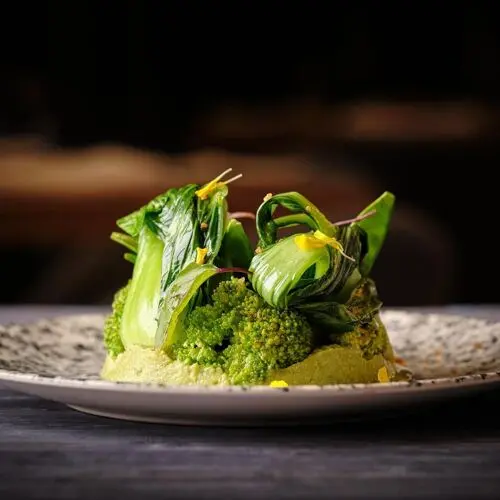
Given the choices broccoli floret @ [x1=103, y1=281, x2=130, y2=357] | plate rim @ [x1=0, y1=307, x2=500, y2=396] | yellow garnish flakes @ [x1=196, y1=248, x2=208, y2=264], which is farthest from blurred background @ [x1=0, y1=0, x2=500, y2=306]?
plate rim @ [x1=0, y1=307, x2=500, y2=396]

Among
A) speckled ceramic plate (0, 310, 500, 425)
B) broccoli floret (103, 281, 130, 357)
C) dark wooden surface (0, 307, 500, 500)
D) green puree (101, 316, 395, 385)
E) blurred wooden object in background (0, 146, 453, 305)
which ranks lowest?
dark wooden surface (0, 307, 500, 500)

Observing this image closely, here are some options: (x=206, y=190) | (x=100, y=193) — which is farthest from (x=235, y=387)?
(x=100, y=193)

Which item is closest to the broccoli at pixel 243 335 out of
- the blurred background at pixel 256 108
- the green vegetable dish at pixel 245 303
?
the green vegetable dish at pixel 245 303

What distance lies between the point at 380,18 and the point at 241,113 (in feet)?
2.00

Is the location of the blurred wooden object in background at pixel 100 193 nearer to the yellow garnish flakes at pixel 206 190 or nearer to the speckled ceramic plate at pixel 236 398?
the yellow garnish flakes at pixel 206 190

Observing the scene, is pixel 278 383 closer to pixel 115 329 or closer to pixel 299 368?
pixel 299 368

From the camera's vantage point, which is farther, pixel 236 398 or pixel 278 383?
pixel 278 383

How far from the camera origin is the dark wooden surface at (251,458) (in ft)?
1.99

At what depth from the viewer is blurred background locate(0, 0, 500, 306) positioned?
11.7 ft

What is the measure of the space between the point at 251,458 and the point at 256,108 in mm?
3269

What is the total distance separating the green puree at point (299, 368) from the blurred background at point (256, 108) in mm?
2506

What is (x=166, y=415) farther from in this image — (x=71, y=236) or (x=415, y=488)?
(x=71, y=236)

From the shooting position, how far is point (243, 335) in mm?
841

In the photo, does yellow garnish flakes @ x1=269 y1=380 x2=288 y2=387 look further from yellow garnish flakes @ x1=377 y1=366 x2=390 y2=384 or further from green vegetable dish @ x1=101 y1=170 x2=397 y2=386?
yellow garnish flakes @ x1=377 y1=366 x2=390 y2=384
